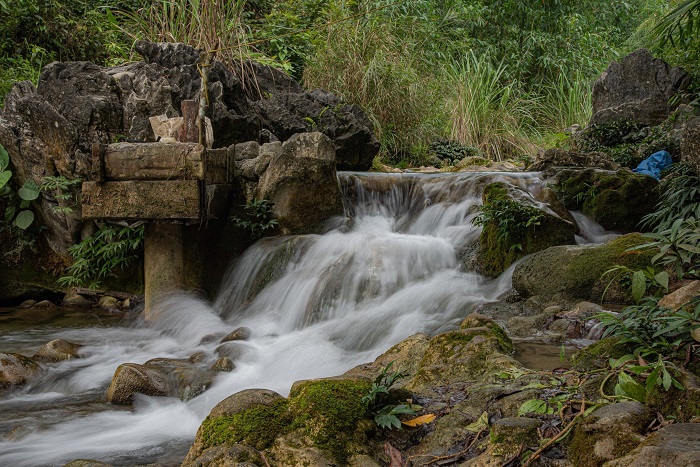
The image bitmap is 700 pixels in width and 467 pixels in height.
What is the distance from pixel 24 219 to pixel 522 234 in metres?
5.80

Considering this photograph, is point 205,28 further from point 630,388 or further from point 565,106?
point 565,106

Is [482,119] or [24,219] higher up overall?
[482,119]

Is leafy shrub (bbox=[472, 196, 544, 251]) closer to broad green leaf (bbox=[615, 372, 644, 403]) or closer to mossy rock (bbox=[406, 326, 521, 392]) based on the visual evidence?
mossy rock (bbox=[406, 326, 521, 392])

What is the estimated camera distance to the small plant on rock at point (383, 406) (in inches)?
100

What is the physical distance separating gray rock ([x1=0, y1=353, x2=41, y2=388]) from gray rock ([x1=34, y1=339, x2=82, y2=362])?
11.1 inches

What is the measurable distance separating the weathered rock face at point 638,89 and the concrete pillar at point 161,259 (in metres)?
7.86

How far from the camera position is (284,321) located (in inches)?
232

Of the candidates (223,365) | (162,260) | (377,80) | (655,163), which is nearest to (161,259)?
(162,260)

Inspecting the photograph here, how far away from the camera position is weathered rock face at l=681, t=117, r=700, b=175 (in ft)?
17.7

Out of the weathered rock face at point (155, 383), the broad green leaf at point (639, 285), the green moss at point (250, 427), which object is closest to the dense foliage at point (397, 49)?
the weathered rock face at point (155, 383)

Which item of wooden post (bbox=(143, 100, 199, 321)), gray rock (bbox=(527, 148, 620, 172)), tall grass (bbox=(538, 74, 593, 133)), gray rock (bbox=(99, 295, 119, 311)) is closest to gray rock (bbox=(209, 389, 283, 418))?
wooden post (bbox=(143, 100, 199, 321))

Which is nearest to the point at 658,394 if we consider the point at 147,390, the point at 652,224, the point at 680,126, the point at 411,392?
the point at 411,392

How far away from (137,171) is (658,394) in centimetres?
506

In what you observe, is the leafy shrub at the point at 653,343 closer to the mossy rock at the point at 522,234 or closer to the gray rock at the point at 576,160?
the mossy rock at the point at 522,234
